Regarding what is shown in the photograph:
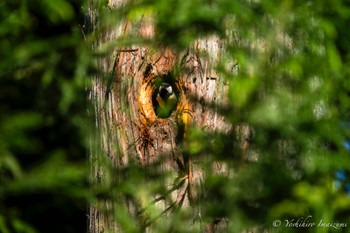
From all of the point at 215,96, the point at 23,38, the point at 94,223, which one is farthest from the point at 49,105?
the point at 215,96

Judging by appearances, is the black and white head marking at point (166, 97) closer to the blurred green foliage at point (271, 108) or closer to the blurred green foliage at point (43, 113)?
the blurred green foliage at point (271, 108)

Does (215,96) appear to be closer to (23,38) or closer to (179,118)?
(179,118)

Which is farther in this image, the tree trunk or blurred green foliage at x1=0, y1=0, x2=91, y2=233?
blurred green foliage at x1=0, y1=0, x2=91, y2=233

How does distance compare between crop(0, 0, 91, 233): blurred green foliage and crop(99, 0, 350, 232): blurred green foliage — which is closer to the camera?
crop(99, 0, 350, 232): blurred green foliage

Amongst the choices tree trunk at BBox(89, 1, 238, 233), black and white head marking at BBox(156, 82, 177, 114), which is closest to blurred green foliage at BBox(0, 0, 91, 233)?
tree trunk at BBox(89, 1, 238, 233)

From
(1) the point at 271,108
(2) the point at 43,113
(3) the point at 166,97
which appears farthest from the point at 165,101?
(2) the point at 43,113

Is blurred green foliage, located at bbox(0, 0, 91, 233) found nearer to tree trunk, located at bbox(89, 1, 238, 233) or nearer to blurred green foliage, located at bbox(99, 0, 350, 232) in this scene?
tree trunk, located at bbox(89, 1, 238, 233)

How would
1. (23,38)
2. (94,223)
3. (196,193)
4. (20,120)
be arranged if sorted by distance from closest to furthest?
(196,193)
(94,223)
(20,120)
(23,38)
